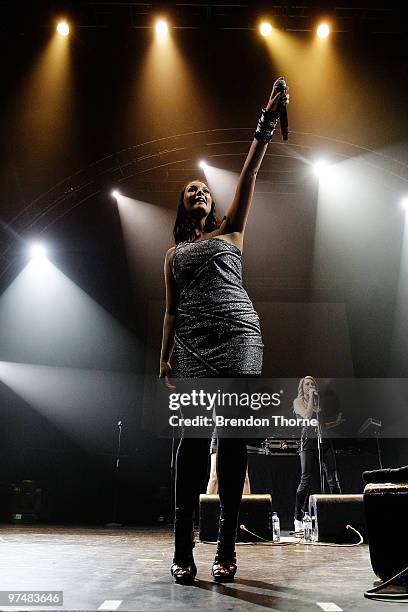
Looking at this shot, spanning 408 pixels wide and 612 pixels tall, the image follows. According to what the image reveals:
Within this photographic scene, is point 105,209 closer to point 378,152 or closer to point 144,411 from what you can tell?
point 144,411

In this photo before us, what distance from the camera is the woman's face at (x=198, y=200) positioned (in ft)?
6.17

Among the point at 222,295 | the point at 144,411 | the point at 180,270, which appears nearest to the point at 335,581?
the point at 222,295

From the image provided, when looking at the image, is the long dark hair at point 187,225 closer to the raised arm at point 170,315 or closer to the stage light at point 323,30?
the raised arm at point 170,315

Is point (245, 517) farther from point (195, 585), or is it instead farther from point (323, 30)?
point (323, 30)

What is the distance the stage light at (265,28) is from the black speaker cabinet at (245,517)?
4.37 meters

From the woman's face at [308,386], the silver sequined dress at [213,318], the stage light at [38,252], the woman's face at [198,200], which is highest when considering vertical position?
the stage light at [38,252]

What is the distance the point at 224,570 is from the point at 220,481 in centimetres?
26

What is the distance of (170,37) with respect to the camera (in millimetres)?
5277

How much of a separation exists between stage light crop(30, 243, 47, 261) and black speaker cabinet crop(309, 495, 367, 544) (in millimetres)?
4572

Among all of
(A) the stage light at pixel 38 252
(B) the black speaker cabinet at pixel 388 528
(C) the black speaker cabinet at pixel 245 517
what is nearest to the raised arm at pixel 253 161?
(B) the black speaker cabinet at pixel 388 528

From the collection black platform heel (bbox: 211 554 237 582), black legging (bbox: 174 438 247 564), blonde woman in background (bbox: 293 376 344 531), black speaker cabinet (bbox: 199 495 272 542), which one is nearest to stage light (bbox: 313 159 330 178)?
→ blonde woman in background (bbox: 293 376 344 531)

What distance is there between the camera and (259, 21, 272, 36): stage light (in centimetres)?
507

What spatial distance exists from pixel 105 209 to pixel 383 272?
164 inches

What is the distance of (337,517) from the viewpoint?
341cm
